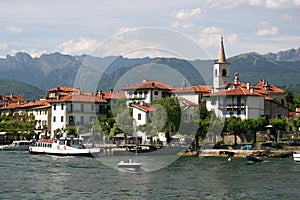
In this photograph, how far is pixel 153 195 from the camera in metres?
33.9

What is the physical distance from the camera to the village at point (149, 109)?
83.0 m

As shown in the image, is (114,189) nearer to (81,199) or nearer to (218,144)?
(81,199)

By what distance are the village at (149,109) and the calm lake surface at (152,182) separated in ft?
96.8

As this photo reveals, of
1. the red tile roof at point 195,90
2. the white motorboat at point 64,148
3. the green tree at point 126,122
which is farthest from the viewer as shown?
the red tile roof at point 195,90

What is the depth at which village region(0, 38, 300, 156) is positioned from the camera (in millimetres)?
83000

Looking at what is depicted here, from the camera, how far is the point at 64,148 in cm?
Result: 7262

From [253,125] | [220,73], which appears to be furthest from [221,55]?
[253,125]

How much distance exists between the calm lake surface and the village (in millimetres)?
29496

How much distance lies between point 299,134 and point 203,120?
1362cm

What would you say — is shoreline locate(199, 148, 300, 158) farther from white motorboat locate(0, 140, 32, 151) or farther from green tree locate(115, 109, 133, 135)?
white motorboat locate(0, 140, 32, 151)

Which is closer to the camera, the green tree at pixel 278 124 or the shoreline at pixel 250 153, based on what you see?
the shoreline at pixel 250 153

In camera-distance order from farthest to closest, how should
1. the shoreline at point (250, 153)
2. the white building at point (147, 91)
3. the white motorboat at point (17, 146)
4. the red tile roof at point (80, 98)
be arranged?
the red tile roof at point (80, 98) → the white building at point (147, 91) → the white motorboat at point (17, 146) → the shoreline at point (250, 153)

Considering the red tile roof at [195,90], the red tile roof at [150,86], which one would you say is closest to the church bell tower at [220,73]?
the red tile roof at [195,90]

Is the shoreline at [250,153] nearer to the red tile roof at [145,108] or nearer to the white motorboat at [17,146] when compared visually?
the red tile roof at [145,108]
